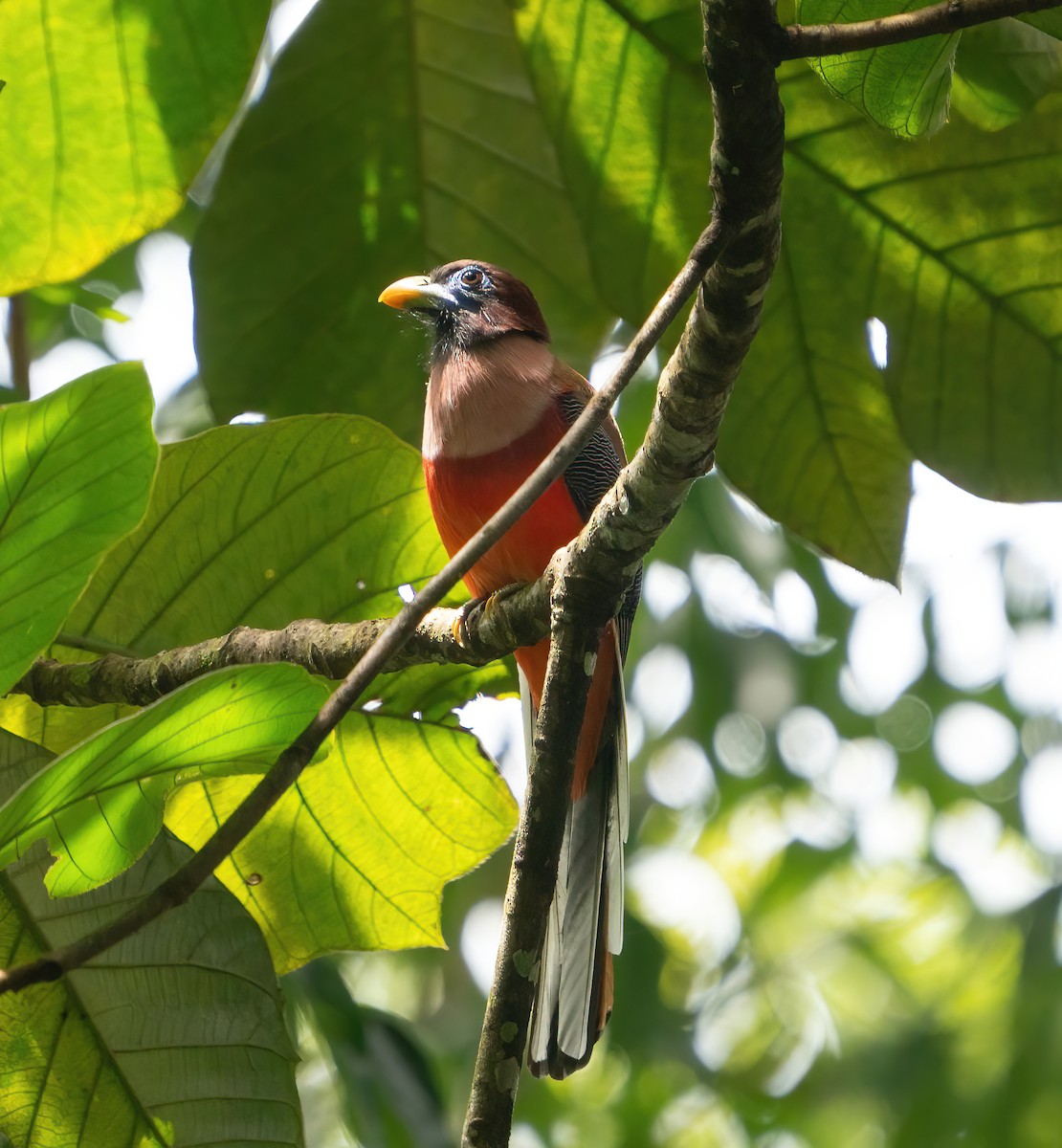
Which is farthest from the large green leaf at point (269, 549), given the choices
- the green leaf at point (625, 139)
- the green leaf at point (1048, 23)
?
the green leaf at point (1048, 23)

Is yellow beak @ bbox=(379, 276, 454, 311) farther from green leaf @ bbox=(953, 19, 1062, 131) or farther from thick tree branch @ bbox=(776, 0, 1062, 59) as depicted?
thick tree branch @ bbox=(776, 0, 1062, 59)

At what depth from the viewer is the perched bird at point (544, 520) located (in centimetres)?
218

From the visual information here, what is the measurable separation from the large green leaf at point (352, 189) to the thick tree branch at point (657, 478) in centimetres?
123

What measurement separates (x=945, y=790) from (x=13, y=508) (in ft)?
18.2

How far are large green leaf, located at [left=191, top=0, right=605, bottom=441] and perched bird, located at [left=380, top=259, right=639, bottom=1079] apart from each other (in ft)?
0.34

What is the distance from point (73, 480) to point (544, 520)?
1.20 metres

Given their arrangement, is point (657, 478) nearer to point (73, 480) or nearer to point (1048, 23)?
point (73, 480)

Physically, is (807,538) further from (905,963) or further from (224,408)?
(905,963)

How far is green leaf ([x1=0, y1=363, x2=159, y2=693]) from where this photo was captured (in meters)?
1.39

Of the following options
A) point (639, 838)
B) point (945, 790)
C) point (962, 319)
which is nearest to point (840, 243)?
point (962, 319)

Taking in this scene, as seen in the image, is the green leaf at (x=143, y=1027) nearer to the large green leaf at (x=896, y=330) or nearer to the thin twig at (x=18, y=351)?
the large green leaf at (x=896, y=330)

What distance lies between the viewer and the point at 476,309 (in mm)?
2984

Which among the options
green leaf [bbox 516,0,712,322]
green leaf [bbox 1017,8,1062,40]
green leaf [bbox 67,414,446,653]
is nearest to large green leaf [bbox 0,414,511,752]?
green leaf [bbox 67,414,446,653]

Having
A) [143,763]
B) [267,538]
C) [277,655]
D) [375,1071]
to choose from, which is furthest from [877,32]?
[375,1071]
